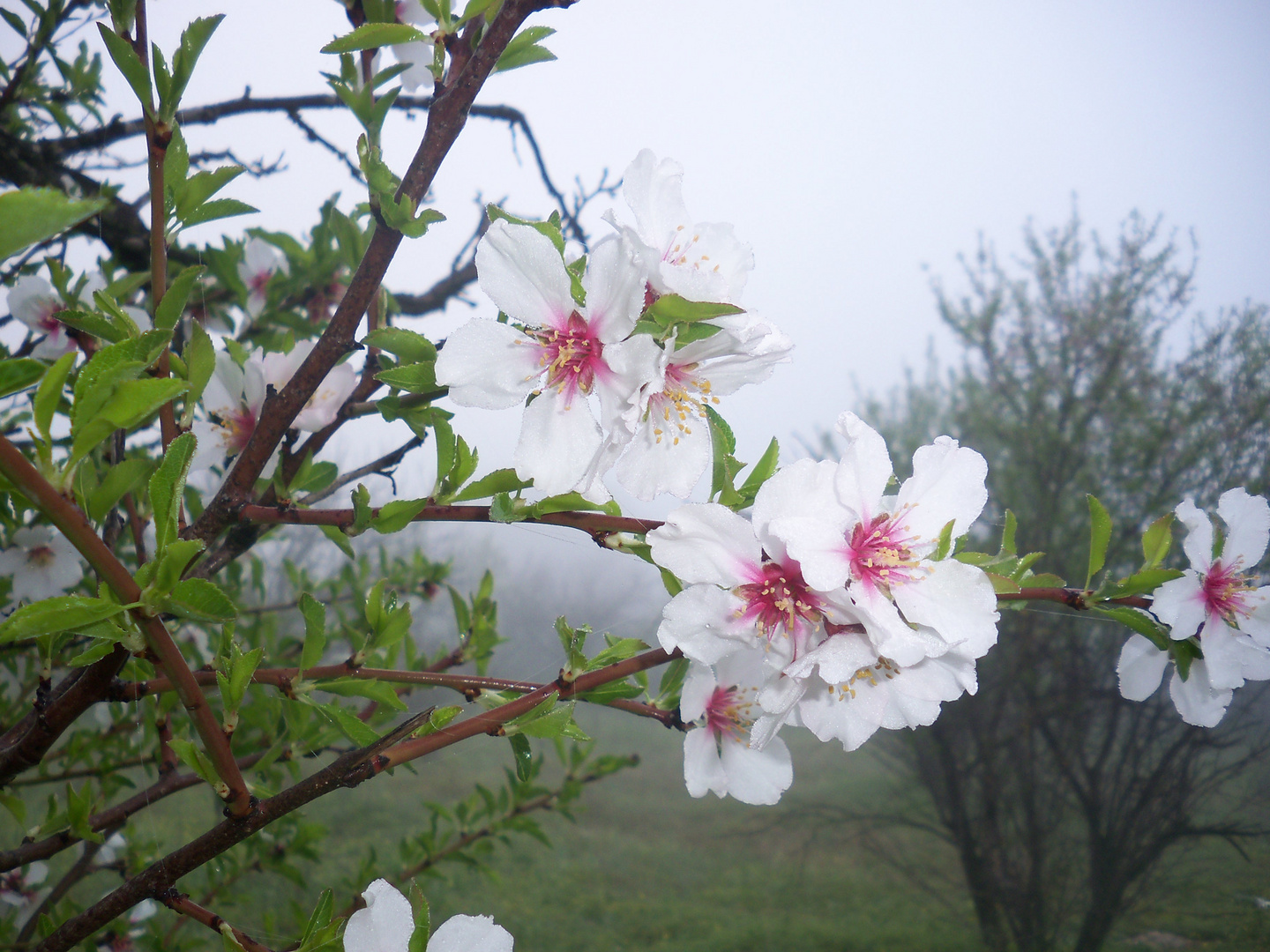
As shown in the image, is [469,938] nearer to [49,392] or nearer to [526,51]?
[49,392]

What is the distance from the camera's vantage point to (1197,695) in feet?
1.35

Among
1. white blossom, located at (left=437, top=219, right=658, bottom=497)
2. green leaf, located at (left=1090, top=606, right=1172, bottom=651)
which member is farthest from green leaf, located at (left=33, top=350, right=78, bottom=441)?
green leaf, located at (left=1090, top=606, right=1172, bottom=651)

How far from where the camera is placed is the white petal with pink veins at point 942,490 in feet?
1.02

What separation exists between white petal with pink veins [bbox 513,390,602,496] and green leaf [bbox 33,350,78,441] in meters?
0.14

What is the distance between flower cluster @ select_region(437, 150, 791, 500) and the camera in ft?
0.87

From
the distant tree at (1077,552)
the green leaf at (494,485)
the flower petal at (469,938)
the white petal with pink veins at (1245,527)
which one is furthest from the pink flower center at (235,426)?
the distant tree at (1077,552)

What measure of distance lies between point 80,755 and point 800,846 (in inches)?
45.9

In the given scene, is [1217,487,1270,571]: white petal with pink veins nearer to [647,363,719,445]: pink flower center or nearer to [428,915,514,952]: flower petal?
[647,363,719,445]: pink flower center

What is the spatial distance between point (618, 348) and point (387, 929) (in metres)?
0.26

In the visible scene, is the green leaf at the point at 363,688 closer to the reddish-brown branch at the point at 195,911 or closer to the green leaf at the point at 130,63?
the reddish-brown branch at the point at 195,911

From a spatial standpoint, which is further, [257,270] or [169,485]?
[257,270]

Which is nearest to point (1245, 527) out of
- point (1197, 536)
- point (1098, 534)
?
point (1197, 536)

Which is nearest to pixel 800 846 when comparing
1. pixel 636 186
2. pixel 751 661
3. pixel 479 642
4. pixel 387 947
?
pixel 479 642

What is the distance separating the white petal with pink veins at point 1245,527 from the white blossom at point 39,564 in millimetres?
828
